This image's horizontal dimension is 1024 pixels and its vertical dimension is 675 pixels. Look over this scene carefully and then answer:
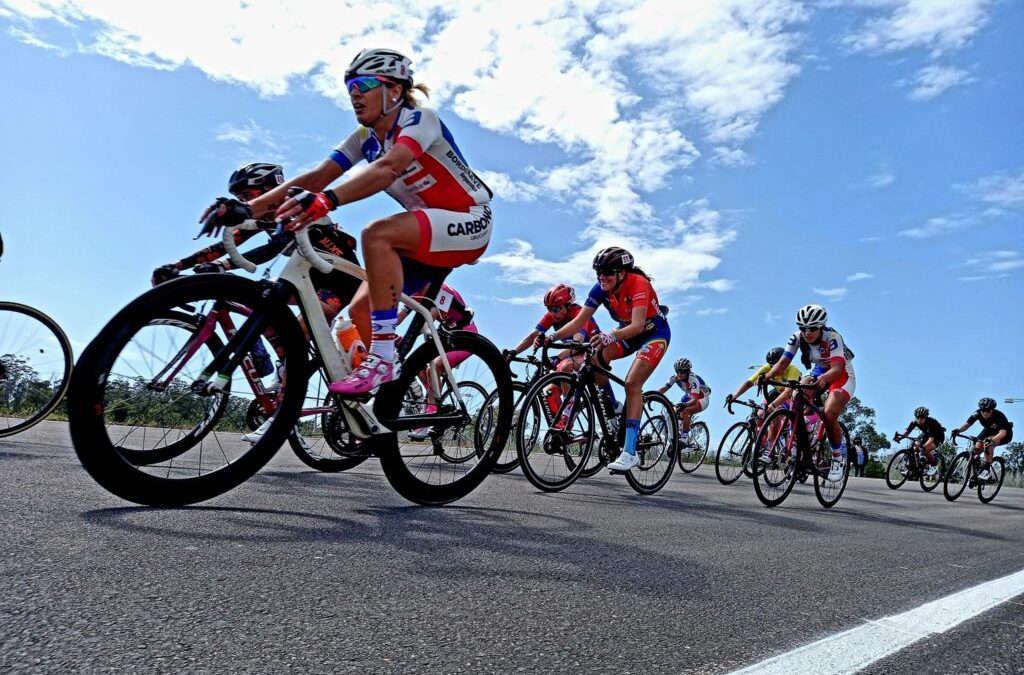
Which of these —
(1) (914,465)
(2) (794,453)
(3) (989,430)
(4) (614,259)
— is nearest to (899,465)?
(1) (914,465)

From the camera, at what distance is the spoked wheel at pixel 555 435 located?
19.0ft

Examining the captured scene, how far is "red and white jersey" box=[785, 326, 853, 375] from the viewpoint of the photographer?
8.41m

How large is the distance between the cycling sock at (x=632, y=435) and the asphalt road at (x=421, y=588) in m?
2.39

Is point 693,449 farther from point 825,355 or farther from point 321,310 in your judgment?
point 321,310

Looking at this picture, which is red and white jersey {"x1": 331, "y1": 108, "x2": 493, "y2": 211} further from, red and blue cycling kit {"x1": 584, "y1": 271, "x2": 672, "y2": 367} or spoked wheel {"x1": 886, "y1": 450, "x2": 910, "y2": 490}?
spoked wheel {"x1": 886, "y1": 450, "x2": 910, "y2": 490}

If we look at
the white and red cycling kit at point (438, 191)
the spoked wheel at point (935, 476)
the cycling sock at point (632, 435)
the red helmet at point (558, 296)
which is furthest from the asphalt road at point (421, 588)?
the spoked wheel at point (935, 476)

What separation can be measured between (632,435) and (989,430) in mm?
10313

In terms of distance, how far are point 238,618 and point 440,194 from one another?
8.69ft

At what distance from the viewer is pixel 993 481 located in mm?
12383

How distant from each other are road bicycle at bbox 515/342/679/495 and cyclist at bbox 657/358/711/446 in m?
6.00

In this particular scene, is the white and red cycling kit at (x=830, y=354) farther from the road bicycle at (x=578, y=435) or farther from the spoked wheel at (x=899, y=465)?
the spoked wheel at (x=899, y=465)

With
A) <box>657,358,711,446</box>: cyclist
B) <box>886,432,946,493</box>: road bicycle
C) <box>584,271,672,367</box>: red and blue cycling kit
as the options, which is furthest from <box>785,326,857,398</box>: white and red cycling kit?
<box>886,432,946,493</box>: road bicycle

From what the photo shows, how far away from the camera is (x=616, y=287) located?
6969 mm

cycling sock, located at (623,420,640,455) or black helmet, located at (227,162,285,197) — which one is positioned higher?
black helmet, located at (227,162,285,197)
